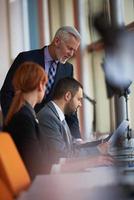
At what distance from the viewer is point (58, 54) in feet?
7.95

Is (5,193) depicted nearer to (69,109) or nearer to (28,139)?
(28,139)

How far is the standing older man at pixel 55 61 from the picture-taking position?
238cm

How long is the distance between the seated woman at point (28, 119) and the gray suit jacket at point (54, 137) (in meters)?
0.18

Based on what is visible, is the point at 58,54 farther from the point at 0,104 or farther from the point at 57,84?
the point at 0,104

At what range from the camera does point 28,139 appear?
162 cm

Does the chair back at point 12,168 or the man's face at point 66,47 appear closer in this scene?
the chair back at point 12,168

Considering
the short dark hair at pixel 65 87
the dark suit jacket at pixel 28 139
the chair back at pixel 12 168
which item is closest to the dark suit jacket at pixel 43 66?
the short dark hair at pixel 65 87

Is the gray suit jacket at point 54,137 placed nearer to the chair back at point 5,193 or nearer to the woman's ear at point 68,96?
the woman's ear at point 68,96

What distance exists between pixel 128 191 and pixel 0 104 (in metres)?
2.03

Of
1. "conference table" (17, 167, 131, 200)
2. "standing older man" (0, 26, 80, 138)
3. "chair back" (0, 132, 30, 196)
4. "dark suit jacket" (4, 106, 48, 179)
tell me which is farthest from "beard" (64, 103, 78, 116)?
"conference table" (17, 167, 131, 200)

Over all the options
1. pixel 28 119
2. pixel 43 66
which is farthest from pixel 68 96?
pixel 28 119

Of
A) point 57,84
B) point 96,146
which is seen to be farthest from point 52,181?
point 57,84

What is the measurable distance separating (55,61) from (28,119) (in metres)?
0.87

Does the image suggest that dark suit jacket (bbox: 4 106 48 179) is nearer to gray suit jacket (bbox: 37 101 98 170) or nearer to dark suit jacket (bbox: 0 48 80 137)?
gray suit jacket (bbox: 37 101 98 170)
